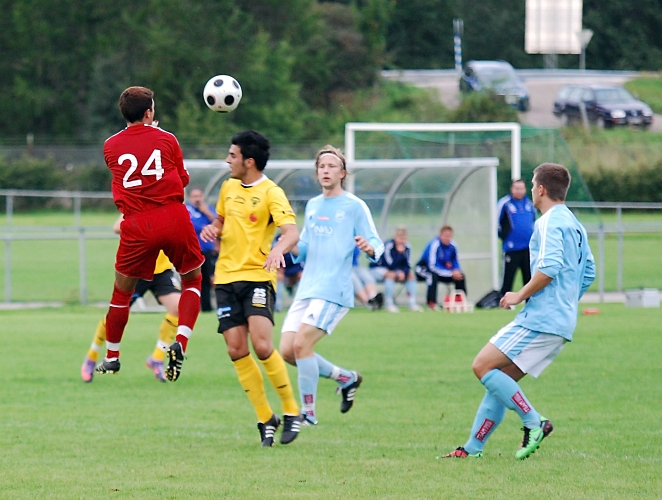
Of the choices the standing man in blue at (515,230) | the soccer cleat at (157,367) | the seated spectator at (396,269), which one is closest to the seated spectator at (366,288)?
the seated spectator at (396,269)

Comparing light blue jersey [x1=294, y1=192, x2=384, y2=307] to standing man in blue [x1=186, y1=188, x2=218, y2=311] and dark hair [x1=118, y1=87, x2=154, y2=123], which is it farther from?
standing man in blue [x1=186, y1=188, x2=218, y2=311]

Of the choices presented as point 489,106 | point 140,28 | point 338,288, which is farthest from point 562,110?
point 338,288

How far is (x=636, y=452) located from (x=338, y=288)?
2381mm

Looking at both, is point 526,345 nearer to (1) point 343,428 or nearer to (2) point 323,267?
(2) point 323,267

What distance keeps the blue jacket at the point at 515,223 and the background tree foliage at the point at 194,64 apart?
2481 cm

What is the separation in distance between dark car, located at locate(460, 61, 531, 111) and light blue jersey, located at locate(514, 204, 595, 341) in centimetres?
3430

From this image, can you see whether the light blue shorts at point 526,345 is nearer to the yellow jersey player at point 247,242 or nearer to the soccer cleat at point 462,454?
the soccer cleat at point 462,454

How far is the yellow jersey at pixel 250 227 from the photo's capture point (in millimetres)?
7438

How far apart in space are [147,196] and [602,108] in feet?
115

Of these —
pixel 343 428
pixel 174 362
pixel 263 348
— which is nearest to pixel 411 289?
pixel 343 428

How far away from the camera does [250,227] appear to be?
7441mm

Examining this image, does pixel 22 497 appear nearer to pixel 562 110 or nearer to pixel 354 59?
pixel 562 110

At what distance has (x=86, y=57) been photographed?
5106cm

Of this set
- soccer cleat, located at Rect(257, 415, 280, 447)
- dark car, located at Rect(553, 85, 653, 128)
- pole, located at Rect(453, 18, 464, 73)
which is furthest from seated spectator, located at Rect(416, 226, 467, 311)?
pole, located at Rect(453, 18, 464, 73)
